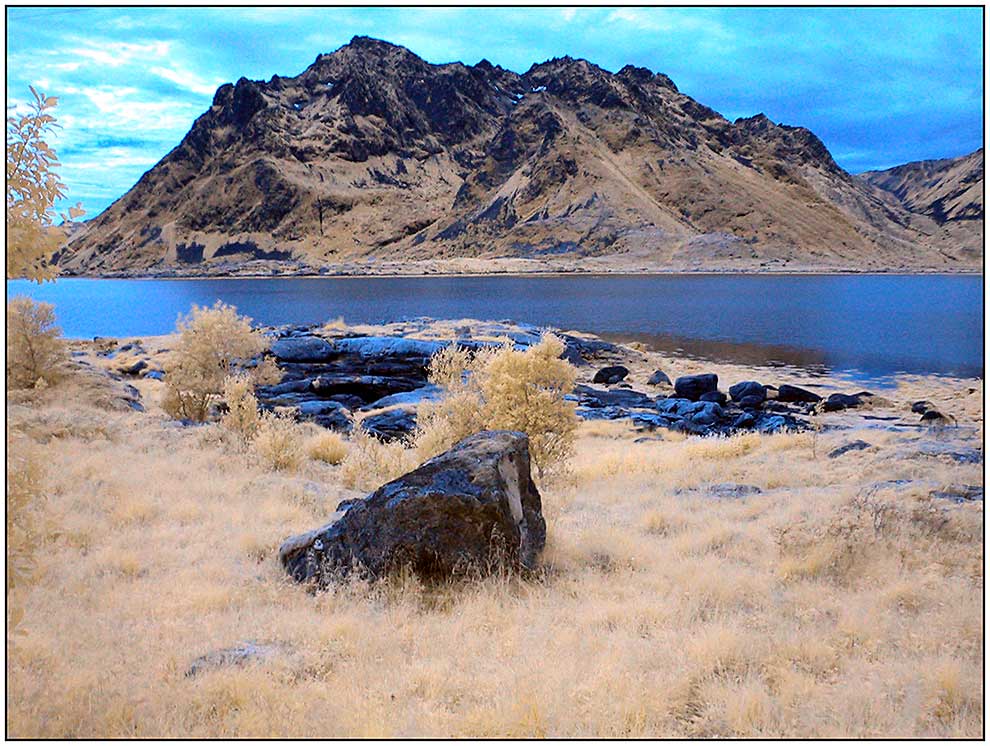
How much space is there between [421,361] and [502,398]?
16.2m

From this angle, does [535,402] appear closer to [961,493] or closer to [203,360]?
[961,493]

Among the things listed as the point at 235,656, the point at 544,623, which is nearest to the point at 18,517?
the point at 235,656

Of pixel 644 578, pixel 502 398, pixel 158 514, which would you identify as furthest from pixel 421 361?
pixel 644 578

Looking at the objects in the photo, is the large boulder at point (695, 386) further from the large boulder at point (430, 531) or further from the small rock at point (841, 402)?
the large boulder at point (430, 531)

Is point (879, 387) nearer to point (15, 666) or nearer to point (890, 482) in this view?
point (890, 482)

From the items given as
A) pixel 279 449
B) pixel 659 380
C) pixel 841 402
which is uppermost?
pixel 279 449

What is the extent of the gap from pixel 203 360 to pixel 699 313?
4694 centimetres

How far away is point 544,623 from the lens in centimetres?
560

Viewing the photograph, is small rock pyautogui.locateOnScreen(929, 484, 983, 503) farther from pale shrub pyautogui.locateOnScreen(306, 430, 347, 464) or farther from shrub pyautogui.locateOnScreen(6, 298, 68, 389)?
shrub pyautogui.locateOnScreen(6, 298, 68, 389)

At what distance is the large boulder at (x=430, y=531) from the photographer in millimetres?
6566

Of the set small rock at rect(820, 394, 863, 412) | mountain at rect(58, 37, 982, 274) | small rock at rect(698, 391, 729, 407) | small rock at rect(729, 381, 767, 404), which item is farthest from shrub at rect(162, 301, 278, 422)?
mountain at rect(58, 37, 982, 274)

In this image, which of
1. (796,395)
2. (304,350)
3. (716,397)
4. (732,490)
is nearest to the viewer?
(732,490)

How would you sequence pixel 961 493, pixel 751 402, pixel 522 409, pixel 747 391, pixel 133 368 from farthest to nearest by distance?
pixel 133 368 → pixel 747 391 → pixel 751 402 → pixel 522 409 → pixel 961 493

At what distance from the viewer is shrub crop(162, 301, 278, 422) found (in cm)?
1995
